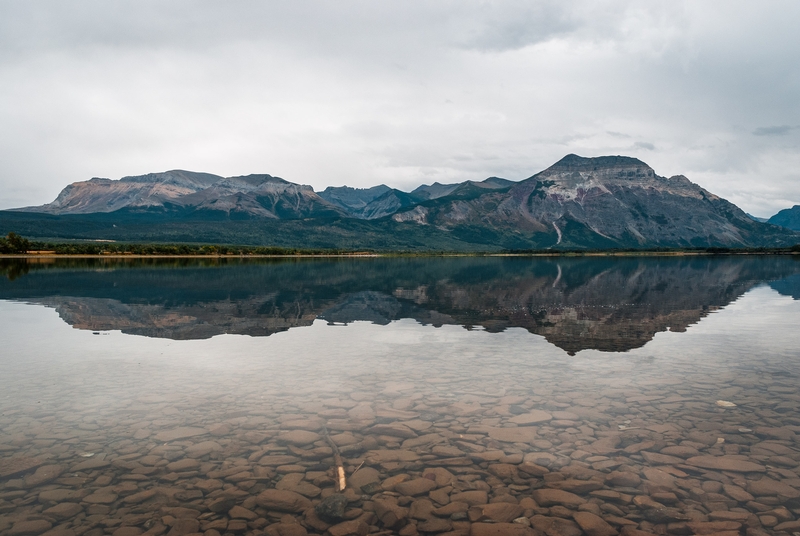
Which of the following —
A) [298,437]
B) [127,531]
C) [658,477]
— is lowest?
[127,531]

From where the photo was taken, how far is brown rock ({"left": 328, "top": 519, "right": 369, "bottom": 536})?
33.9 ft

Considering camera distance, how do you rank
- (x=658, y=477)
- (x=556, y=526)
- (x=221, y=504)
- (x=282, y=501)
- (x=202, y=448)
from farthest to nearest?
(x=202, y=448), (x=658, y=477), (x=282, y=501), (x=221, y=504), (x=556, y=526)

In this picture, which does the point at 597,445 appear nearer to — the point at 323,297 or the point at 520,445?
the point at 520,445

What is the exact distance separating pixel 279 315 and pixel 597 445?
33.1 metres

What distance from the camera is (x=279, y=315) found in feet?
143

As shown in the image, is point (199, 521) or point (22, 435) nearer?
point (199, 521)

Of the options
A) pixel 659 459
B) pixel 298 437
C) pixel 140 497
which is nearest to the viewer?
pixel 140 497

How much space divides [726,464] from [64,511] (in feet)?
52.9

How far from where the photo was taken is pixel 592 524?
10703mm

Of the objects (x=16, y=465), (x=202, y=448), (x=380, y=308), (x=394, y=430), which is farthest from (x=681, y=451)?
(x=380, y=308)

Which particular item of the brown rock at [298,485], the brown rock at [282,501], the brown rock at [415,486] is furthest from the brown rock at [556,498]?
the brown rock at [282,501]

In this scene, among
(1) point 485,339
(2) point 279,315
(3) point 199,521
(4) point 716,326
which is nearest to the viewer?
(3) point 199,521

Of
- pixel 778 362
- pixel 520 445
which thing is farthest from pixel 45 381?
pixel 778 362

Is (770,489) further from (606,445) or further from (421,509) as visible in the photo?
(421,509)
